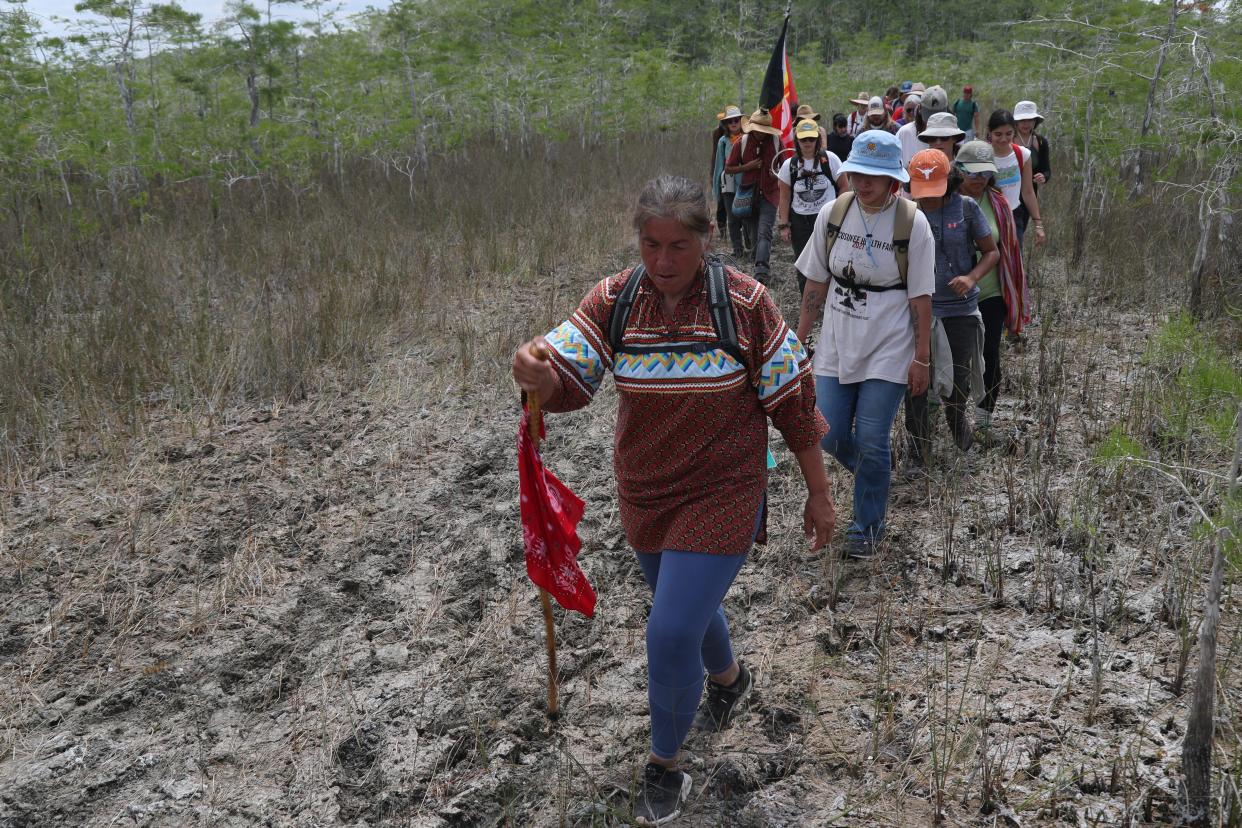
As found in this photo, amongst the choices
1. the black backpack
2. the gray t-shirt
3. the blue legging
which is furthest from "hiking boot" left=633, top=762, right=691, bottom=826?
the gray t-shirt

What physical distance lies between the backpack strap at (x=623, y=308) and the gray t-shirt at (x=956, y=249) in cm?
260

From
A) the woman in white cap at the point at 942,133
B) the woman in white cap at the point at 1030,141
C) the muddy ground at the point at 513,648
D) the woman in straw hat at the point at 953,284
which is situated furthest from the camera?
the woman in white cap at the point at 1030,141

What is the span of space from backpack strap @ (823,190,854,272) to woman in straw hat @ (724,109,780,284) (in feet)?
14.0

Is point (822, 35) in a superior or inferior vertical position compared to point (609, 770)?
superior

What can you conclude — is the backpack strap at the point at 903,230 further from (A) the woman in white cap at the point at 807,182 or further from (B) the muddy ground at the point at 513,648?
(A) the woman in white cap at the point at 807,182

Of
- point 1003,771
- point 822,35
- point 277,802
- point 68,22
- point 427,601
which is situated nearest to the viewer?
point 1003,771

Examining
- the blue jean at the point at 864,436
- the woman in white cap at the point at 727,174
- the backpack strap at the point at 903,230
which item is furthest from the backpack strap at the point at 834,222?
the woman in white cap at the point at 727,174

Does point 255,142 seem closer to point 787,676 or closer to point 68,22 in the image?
point 68,22

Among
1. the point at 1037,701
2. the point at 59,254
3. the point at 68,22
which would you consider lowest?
the point at 1037,701

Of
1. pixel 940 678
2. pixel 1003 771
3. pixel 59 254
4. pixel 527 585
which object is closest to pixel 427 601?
pixel 527 585

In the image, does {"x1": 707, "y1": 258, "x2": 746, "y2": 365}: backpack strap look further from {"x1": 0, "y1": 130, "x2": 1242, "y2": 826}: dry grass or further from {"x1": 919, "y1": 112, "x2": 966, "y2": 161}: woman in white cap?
{"x1": 919, "y1": 112, "x2": 966, "y2": 161}: woman in white cap

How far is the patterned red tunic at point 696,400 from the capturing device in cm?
232

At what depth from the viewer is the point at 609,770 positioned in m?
2.79

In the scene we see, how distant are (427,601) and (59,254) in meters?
5.89
